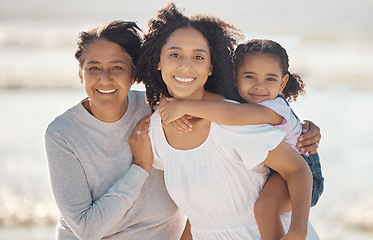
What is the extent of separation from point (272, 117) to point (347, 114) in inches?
253

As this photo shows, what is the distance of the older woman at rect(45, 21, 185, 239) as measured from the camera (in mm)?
2881

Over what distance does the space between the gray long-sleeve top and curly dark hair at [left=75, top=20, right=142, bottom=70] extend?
0.34m

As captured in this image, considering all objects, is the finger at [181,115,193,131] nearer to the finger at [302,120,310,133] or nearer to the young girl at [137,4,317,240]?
the young girl at [137,4,317,240]

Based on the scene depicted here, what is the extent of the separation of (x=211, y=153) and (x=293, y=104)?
6483 millimetres

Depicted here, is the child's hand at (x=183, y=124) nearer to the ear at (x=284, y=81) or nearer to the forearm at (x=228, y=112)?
the forearm at (x=228, y=112)

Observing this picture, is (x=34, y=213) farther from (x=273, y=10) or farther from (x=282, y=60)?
(x=273, y=10)

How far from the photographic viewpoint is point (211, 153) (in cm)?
266

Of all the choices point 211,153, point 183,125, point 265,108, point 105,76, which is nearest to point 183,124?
point 183,125

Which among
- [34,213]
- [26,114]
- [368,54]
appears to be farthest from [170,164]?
[368,54]

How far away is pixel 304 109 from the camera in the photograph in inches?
348

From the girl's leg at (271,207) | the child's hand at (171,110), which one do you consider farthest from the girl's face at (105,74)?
the girl's leg at (271,207)

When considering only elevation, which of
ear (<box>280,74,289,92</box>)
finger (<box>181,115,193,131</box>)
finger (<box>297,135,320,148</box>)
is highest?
ear (<box>280,74,289,92</box>)

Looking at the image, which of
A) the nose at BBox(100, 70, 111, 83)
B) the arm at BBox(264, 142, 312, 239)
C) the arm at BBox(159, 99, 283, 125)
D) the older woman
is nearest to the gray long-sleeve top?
the older woman

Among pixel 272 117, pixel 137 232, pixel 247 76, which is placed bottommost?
pixel 137 232
